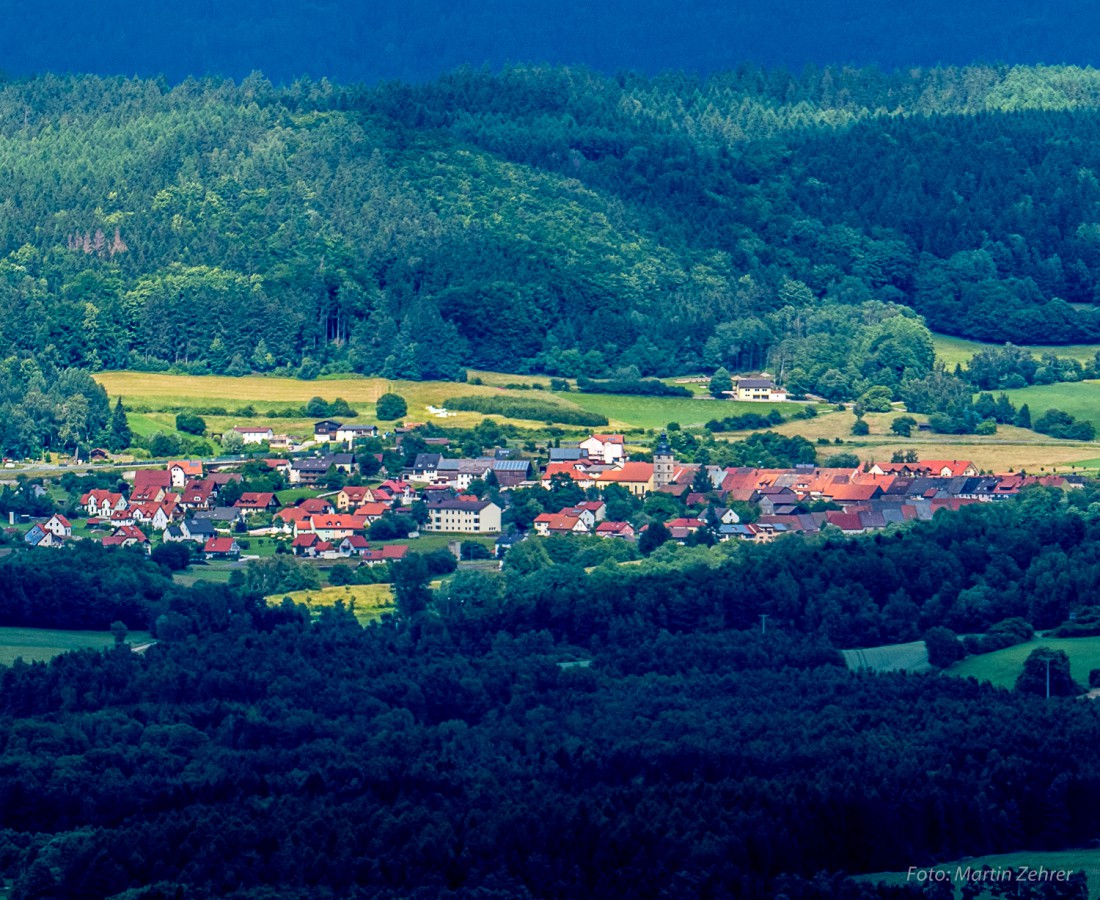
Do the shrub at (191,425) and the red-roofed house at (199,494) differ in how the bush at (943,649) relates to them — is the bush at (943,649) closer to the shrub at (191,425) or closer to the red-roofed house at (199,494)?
the red-roofed house at (199,494)

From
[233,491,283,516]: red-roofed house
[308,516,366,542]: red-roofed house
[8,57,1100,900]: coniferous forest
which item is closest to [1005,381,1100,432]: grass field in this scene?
[8,57,1100,900]: coniferous forest

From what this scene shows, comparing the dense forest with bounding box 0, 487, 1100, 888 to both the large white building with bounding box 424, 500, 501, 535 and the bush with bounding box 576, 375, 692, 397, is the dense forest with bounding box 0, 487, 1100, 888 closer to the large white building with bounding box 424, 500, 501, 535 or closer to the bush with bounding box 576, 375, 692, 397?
the large white building with bounding box 424, 500, 501, 535

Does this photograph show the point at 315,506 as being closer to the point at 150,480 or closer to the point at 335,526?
the point at 335,526

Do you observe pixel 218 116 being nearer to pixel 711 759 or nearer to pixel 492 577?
pixel 492 577

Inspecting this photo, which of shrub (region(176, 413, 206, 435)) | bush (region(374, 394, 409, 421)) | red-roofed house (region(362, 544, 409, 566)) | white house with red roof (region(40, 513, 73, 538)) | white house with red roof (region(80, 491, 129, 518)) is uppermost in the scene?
bush (region(374, 394, 409, 421))

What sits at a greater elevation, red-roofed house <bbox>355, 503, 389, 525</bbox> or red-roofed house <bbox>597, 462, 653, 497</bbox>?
red-roofed house <bbox>597, 462, 653, 497</bbox>

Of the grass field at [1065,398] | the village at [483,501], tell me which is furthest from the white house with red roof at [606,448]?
the grass field at [1065,398]

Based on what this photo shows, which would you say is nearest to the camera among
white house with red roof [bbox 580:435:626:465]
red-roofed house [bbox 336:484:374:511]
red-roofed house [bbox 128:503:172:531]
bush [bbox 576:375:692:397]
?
red-roofed house [bbox 128:503:172:531]
